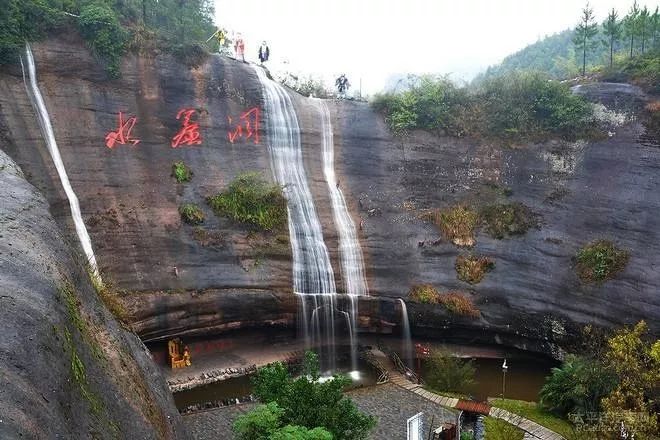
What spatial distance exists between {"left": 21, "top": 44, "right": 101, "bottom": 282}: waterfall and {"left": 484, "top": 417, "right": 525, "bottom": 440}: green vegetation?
13.2 metres

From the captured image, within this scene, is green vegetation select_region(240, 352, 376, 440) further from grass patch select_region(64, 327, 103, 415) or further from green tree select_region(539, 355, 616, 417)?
green tree select_region(539, 355, 616, 417)

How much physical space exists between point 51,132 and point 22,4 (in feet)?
17.5

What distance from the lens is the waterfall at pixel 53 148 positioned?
18.1 m

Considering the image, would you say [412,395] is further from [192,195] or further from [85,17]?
[85,17]

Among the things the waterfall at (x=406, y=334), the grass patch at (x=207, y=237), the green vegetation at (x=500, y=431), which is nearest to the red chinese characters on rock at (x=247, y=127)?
the grass patch at (x=207, y=237)

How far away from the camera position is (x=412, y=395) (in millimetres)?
16328

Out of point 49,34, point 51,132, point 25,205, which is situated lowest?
point 25,205

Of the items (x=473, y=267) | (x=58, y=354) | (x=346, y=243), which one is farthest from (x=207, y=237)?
(x=58, y=354)

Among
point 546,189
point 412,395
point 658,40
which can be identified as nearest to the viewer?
point 412,395

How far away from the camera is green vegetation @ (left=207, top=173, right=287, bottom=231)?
20766 mm

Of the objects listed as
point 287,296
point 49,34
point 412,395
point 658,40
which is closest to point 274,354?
point 287,296

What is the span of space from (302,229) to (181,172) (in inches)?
210

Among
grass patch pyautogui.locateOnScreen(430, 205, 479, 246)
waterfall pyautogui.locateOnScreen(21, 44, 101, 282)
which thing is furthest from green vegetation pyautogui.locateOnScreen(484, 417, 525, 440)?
waterfall pyautogui.locateOnScreen(21, 44, 101, 282)

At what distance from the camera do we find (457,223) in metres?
21.9
